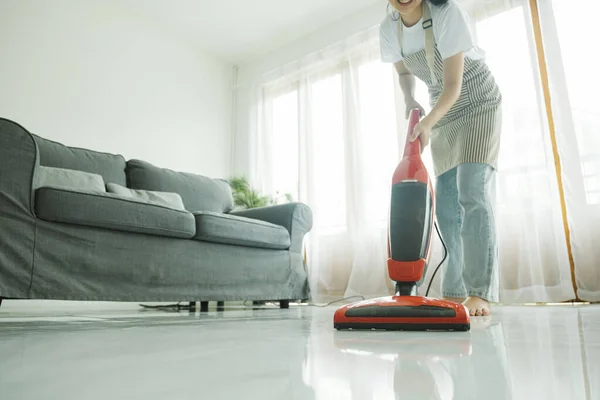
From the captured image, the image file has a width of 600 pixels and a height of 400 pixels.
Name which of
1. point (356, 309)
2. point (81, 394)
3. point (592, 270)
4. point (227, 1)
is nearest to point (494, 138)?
point (356, 309)

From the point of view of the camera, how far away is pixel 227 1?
4.10 metres

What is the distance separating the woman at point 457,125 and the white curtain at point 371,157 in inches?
61.8

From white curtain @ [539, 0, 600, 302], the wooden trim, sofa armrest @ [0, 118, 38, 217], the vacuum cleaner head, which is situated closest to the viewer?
the vacuum cleaner head

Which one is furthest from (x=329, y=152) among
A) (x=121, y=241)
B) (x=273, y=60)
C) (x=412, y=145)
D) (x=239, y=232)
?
(x=412, y=145)

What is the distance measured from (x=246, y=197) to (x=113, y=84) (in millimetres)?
1533

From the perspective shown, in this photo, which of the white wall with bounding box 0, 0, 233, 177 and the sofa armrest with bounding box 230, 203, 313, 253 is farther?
the white wall with bounding box 0, 0, 233, 177

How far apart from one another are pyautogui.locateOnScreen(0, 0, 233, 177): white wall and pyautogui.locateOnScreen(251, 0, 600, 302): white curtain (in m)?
0.61

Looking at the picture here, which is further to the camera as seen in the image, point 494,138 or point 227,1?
point 227,1

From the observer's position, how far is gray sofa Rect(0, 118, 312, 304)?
4.77 feet

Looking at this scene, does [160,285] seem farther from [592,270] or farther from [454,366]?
[592,270]

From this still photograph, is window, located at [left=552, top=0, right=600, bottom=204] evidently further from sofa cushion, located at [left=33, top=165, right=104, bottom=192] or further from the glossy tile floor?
sofa cushion, located at [left=33, top=165, right=104, bottom=192]

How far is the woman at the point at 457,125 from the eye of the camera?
1.35m

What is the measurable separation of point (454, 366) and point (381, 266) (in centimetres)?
322

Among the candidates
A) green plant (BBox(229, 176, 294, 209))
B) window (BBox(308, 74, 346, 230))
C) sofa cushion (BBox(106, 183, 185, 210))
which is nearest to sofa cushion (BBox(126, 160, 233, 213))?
sofa cushion (BBox(106, 183, 185, 210))
